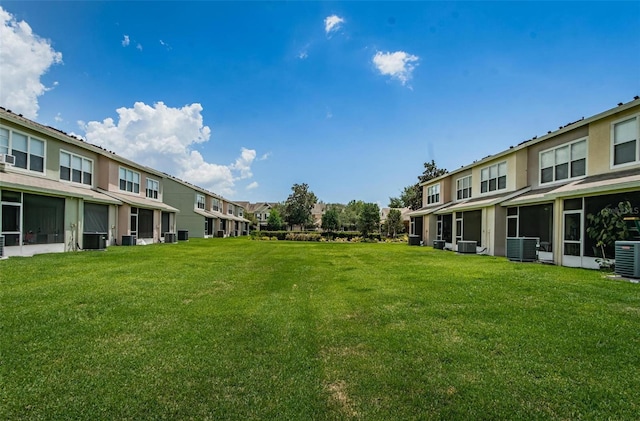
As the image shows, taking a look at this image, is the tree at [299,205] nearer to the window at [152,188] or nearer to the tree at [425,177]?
the tree at [425,177]

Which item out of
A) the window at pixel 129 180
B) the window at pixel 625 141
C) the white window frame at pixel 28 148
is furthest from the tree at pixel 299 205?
the window at pixel 625 141

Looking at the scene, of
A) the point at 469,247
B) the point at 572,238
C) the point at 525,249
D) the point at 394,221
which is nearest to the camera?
the point at 572,238

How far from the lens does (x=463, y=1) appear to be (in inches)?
500

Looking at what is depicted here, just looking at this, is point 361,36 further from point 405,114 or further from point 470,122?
point 470,122

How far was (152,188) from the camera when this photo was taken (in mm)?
28516

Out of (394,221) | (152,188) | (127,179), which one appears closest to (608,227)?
(127,179)

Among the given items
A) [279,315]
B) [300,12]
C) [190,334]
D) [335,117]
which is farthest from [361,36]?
[190,334]

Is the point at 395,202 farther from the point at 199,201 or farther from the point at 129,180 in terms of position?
the point at 129,180

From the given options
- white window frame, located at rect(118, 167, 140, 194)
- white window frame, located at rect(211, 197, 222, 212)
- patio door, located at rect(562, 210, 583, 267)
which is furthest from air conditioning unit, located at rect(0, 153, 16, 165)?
white window frame, located at rect(211, 197, 222, 212)

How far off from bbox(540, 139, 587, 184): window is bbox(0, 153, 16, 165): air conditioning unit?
2440cm

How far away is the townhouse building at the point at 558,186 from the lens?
1170 cm

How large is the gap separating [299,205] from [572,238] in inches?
2415

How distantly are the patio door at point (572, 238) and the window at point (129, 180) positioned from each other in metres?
25.9

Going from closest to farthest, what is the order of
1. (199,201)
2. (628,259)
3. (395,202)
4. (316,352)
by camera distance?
(316,352) → (628,259) → (199,201) → (395,202)
